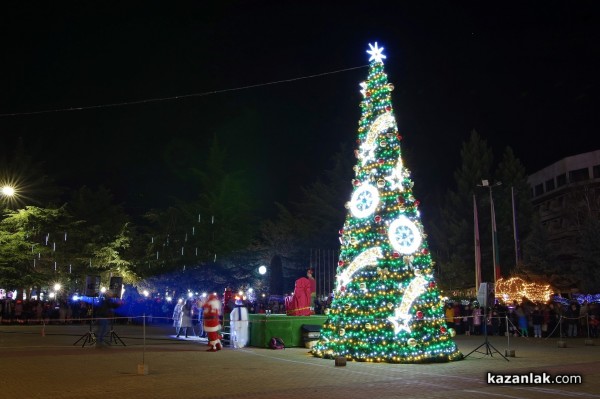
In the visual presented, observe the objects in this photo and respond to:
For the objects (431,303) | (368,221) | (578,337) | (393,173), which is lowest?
(578,337)

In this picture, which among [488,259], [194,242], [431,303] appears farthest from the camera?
[488,259]

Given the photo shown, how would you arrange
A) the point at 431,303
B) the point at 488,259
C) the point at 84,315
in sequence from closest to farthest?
the point at 431,303, the point at 84,315, the point at 488,259

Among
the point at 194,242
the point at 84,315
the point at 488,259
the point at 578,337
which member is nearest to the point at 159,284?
the point at 194,242

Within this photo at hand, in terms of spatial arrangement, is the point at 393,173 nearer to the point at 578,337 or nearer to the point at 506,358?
the point at 506,358

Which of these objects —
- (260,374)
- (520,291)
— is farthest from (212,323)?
(520,291)

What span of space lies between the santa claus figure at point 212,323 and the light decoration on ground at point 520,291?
18.1 metres

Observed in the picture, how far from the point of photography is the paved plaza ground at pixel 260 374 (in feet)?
29.7

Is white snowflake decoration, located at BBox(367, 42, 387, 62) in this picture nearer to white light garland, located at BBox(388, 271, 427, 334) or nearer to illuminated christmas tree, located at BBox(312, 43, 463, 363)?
illuminated christmas tree, located at BBox(312, 43, 463, 363)

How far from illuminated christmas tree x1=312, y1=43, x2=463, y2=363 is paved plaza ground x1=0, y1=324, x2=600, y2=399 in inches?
23.4

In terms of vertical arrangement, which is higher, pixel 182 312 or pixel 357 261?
pixel 357 261

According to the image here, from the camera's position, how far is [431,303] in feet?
44.8

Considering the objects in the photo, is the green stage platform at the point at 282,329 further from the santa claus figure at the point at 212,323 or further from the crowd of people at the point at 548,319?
the crowd of people at the point at 548,319

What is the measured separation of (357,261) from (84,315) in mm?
23139

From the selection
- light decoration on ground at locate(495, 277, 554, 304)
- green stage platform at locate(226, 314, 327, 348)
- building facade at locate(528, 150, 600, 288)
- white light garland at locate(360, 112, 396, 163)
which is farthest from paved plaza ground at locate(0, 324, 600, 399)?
building facade at locate(528, 150, 600, 288)
